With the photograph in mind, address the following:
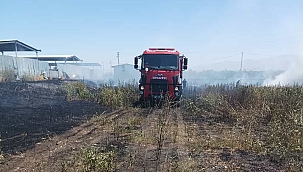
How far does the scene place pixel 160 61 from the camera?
10375mm

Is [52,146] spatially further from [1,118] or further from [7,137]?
[1,118]

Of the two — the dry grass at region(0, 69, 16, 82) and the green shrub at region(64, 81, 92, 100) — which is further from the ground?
the dry grass at region(0, 69, 16, 82)

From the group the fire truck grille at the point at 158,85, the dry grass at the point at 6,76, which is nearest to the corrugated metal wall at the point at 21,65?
the dry grass at the point at 6,76

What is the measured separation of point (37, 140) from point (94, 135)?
1.24 meters

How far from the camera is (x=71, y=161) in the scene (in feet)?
12.0

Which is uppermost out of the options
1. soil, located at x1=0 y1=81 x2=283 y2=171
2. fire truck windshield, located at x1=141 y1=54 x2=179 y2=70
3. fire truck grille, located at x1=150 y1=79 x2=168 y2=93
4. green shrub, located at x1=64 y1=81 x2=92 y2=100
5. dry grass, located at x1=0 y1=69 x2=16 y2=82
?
fire truck windshield, located at x1=141 y1=54 x2=179 y2=70

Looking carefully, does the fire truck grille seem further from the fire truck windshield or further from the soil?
the soil

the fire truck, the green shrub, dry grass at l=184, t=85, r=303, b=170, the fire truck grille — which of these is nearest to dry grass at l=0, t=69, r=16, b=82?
the green shrub

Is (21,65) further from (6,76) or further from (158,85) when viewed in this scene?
(158,85)

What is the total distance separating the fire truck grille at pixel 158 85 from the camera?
1012 centimetres


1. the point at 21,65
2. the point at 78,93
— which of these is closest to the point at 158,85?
the point at 78,93

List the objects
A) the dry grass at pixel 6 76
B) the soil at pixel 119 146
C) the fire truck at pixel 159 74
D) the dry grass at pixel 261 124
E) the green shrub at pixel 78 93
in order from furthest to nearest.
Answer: the dry grass at pixel 6 76, the green shrub at pixel 78 93, the fire truck at pixel 159 74, the dry grass at pixel 261 124, the soil at pixel 119 146

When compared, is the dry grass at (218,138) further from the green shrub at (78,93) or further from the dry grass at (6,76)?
the dry grass at (6,76)

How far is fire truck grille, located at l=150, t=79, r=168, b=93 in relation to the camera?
1012cm
